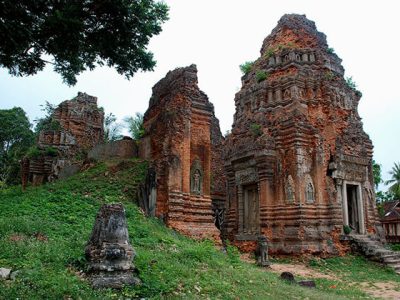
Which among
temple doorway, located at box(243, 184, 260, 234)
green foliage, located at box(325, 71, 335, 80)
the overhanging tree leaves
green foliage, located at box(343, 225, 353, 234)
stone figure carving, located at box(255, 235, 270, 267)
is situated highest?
green foliage, located at box(325, 71, 335, 80)

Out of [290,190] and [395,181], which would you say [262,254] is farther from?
[395,181]

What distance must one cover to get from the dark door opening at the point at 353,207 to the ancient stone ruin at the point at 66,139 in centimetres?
1376

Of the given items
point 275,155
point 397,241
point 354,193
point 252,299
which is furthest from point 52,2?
point 397,241

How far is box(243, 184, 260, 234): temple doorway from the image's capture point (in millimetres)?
19259

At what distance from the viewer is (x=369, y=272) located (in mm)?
14539

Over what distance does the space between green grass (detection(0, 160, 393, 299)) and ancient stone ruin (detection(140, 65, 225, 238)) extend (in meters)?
0.77

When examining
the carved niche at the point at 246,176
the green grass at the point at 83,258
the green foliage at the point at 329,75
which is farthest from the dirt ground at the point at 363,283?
the green foliage at the point at 329,75

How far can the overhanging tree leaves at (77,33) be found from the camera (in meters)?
7.06

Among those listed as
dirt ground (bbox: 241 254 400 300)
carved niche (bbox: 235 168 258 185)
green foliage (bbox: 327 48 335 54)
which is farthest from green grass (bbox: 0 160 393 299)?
green foliage (bbox: 327 48 335 54)

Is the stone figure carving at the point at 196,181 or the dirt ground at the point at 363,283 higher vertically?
the stone figure carving at the point at 196,181

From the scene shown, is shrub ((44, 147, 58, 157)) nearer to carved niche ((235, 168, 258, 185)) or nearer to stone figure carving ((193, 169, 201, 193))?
carved niche ((235, 168, 258, 185))

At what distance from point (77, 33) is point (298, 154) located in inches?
487

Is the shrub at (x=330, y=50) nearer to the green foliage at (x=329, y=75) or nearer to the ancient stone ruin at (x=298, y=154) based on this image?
the ancient stone ruin at (x=298, y=154)

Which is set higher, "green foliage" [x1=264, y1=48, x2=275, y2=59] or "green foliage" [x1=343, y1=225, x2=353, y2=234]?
"green foliage" [x1=264, y1=48, x2=275, y2=59]
